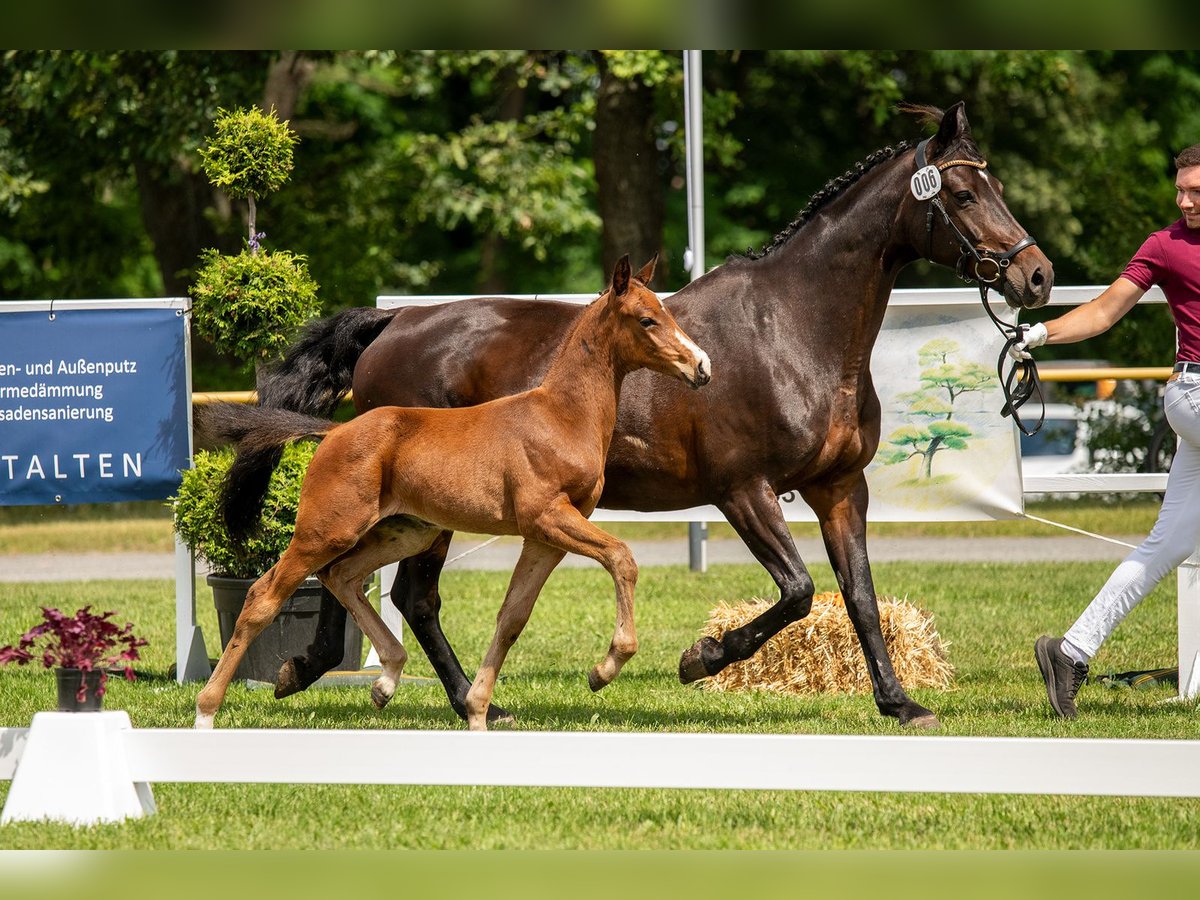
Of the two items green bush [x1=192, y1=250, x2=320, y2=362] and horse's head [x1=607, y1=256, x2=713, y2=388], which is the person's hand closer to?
horse's head [x1=607, y1=256, x2=713, y2=388]

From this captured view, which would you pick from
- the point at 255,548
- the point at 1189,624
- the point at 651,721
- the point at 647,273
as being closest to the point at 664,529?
the point at 255,548

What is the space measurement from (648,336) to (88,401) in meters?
3.89

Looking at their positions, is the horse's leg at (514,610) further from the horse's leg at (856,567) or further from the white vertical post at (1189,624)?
the white vertical post at (1189,624)

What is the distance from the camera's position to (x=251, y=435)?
6.04 m

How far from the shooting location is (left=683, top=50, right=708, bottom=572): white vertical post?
41.6ft

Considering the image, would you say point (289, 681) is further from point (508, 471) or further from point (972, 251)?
point (972, 251)

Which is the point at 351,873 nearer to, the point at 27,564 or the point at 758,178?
the point at 27,564

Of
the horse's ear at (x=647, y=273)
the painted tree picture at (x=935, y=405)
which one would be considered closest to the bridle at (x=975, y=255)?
the horse's ear at (x=647, y=273)

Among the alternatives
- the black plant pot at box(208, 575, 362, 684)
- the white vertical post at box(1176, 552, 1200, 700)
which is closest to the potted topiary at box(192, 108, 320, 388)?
the black plant pot at box(208, 575, 362, 684)

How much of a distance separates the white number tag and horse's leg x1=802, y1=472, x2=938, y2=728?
1.24 meters

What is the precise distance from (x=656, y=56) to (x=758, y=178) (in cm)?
690

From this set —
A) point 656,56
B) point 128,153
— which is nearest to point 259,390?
point 656,56

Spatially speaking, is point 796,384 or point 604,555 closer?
point 604,555

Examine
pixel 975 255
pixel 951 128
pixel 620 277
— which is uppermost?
pixel 951 128
